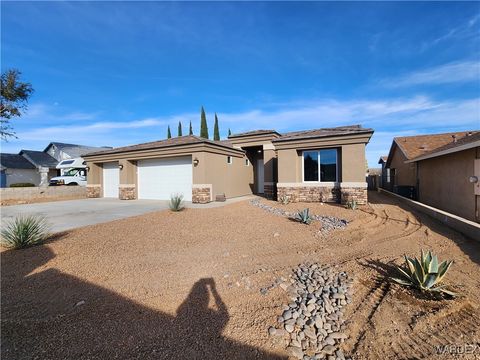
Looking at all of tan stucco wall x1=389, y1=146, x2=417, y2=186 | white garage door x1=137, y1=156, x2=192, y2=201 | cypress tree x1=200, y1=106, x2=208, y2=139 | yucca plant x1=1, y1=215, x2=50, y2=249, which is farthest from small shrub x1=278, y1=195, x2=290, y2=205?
cypress tree x1=200, y1=106, x2=208, y2=139

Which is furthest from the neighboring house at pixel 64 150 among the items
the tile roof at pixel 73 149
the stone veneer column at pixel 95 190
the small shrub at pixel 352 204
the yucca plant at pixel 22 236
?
the small shrub at pixel 352 204

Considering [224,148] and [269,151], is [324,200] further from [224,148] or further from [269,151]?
[224,148]

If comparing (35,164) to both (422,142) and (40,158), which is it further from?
(422,142)

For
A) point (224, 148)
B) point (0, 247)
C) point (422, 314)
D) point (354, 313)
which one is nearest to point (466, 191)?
point (422, 314)

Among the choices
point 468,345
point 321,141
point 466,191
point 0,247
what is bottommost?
point 468,345

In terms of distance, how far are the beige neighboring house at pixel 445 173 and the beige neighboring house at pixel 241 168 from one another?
10.1ft

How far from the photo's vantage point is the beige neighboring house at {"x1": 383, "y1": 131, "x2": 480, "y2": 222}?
7820mm

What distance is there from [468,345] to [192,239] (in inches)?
212

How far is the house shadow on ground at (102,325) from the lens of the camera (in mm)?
2570

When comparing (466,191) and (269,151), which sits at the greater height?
(269,151)

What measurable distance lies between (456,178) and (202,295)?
10.4 meters

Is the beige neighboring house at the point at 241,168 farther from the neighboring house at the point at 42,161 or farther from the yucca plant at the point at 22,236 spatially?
the neighboring house at the point at 42,161

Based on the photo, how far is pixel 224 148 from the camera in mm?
14945

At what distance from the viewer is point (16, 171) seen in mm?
27328
